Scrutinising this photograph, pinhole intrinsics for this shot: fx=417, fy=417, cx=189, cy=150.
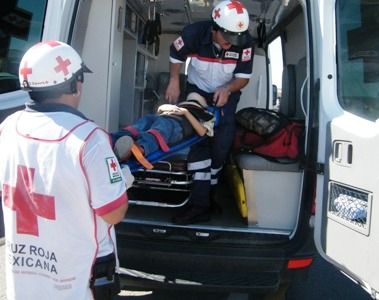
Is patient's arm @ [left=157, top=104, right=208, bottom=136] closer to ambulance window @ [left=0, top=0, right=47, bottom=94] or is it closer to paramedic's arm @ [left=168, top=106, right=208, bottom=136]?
paramedic's arm @ [left=168, top=106, right=208, bottom=136]

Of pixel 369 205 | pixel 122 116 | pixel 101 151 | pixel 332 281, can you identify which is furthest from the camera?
pixel 122 116

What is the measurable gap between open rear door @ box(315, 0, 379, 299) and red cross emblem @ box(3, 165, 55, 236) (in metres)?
1.35

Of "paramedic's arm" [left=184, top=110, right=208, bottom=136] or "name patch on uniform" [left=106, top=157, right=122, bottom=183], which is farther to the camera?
"paramedic's arm" [left=184, top=110, right=208, bottom=136]

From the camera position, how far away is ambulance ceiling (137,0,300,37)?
4225 mm

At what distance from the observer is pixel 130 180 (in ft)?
6.45

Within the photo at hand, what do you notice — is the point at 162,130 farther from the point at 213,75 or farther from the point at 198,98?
the point at 213,75

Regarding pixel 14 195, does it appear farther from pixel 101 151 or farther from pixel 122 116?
pixel 122 116

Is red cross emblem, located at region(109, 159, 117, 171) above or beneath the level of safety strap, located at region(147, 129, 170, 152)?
beneath

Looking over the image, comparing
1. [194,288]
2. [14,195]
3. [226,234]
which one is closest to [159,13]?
[226,234]

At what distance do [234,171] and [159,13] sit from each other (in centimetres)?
262

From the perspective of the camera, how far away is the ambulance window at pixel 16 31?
262 centimetres

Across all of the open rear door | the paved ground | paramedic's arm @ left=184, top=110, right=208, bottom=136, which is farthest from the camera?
the paved ground

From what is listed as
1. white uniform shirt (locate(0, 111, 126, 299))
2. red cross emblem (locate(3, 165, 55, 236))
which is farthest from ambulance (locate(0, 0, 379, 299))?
red cross emblem (locate(3, 165, 55, 236))

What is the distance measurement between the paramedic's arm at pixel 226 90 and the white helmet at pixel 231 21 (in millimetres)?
352
